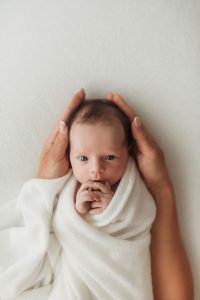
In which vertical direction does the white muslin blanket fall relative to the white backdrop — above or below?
below

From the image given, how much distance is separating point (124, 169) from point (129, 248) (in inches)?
9.6

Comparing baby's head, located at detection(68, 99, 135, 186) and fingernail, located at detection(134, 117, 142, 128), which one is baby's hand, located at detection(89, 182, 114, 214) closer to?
baby's head, located at detection(68, 99, 135, 186)

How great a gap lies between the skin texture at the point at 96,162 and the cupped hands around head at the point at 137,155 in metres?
0.07

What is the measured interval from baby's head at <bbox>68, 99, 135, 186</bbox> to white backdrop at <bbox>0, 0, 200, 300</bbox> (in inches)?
5.4

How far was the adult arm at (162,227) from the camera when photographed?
1.34m

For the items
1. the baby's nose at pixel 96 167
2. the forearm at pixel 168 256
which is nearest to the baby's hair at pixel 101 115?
the baby's nose at pixel 96 167

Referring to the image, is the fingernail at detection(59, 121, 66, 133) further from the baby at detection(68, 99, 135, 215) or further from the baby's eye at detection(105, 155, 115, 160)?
the baby's eye at detection(105, 155, 115, 160)

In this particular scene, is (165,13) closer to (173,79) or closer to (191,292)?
(173,79)

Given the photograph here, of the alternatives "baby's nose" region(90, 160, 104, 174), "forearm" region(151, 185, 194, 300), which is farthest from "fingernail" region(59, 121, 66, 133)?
"forearm" region(151, 185, 194, 300)

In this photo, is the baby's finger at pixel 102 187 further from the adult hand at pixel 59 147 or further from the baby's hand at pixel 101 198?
the adult hand at pixel 59 147

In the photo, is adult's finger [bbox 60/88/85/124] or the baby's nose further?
adult's finger [bbox 60/88/85/124]

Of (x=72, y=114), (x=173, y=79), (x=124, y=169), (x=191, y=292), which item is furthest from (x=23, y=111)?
(x=191, y=292)

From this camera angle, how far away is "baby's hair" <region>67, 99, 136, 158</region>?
1.28 metres

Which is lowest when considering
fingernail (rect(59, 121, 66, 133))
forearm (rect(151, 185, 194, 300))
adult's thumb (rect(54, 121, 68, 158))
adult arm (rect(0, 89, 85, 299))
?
forearm (rect(151, 185, 194, 300))
